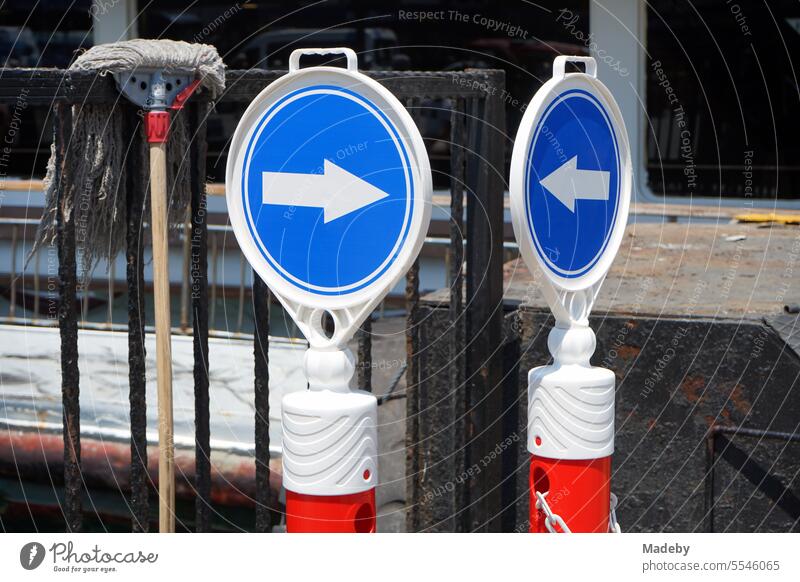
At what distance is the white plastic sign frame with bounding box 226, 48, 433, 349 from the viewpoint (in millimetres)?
1232

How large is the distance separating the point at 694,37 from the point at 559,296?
205 inches

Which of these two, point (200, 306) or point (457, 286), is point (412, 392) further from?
point (200, 306)

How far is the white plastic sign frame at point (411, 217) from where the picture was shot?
1232 millimetres

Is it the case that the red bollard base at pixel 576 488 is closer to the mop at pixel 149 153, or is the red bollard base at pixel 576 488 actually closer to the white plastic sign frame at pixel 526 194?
the white plastic sign frame at pixel 526 194

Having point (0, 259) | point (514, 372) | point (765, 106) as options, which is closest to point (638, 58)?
point (765, 106)

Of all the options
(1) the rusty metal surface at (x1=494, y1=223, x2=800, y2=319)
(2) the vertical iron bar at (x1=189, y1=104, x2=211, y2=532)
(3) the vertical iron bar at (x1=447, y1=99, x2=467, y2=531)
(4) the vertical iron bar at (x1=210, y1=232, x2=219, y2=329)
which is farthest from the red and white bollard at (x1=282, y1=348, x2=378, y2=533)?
(4) the vertical iron bar at (x1=210, y1=232, x2=219, y2=329)

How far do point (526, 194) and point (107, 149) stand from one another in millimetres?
547

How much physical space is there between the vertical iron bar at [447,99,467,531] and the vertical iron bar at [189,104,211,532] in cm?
44

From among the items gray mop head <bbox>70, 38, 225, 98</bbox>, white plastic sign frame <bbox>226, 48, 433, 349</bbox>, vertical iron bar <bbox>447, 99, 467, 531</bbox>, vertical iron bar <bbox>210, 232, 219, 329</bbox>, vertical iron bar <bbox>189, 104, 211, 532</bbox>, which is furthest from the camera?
vertical iron bar <bbox>210, 232, 219, 329</bbox>

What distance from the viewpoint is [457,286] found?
1803 mm

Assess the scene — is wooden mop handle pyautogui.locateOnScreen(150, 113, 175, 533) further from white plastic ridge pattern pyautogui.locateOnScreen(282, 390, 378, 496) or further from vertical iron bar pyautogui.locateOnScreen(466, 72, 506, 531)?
vertical iron bar pyautogui.locateOnScreen(466, 72, 506, 531)

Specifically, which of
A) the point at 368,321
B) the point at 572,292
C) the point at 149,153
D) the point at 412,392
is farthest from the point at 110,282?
the point at 572,292

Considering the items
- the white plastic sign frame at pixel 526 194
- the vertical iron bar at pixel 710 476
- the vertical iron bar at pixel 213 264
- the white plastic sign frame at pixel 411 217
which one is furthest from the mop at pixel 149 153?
the vertical iron bar at pixel 213 264

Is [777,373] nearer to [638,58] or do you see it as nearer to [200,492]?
[200,492]
